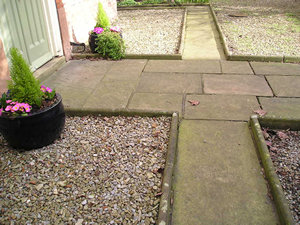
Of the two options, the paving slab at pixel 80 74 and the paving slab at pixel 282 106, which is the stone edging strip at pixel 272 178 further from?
the paving slab at pixel 80 74

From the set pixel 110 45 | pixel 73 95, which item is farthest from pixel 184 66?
pixel 73 95

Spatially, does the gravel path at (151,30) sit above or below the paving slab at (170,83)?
above

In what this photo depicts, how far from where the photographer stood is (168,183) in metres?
2.71

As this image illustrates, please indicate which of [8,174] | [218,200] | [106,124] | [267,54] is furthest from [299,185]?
[267,54]

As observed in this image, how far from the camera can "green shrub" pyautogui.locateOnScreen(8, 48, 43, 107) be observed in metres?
3.10

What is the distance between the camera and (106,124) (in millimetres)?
3873

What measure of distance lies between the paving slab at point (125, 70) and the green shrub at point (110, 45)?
22 centimetres

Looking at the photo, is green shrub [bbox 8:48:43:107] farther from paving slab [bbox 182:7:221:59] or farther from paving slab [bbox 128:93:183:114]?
paving slab [bbox 182:7:221:59]

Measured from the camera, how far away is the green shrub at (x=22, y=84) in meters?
3.10

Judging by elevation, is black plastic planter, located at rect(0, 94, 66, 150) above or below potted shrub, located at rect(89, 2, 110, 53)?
below

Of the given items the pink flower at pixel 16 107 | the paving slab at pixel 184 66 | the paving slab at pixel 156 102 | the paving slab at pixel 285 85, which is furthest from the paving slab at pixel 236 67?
the pink flower at pixel 16 107

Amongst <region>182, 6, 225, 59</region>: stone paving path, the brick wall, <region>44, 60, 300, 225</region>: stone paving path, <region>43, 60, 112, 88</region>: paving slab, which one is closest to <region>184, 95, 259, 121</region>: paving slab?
<region>44, 60, 300, 225</region>: stone paving path

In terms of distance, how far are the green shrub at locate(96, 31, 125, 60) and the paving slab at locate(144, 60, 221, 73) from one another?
70cm

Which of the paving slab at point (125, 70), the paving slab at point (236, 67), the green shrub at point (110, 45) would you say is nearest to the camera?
the paving slab at point (125, 70)
